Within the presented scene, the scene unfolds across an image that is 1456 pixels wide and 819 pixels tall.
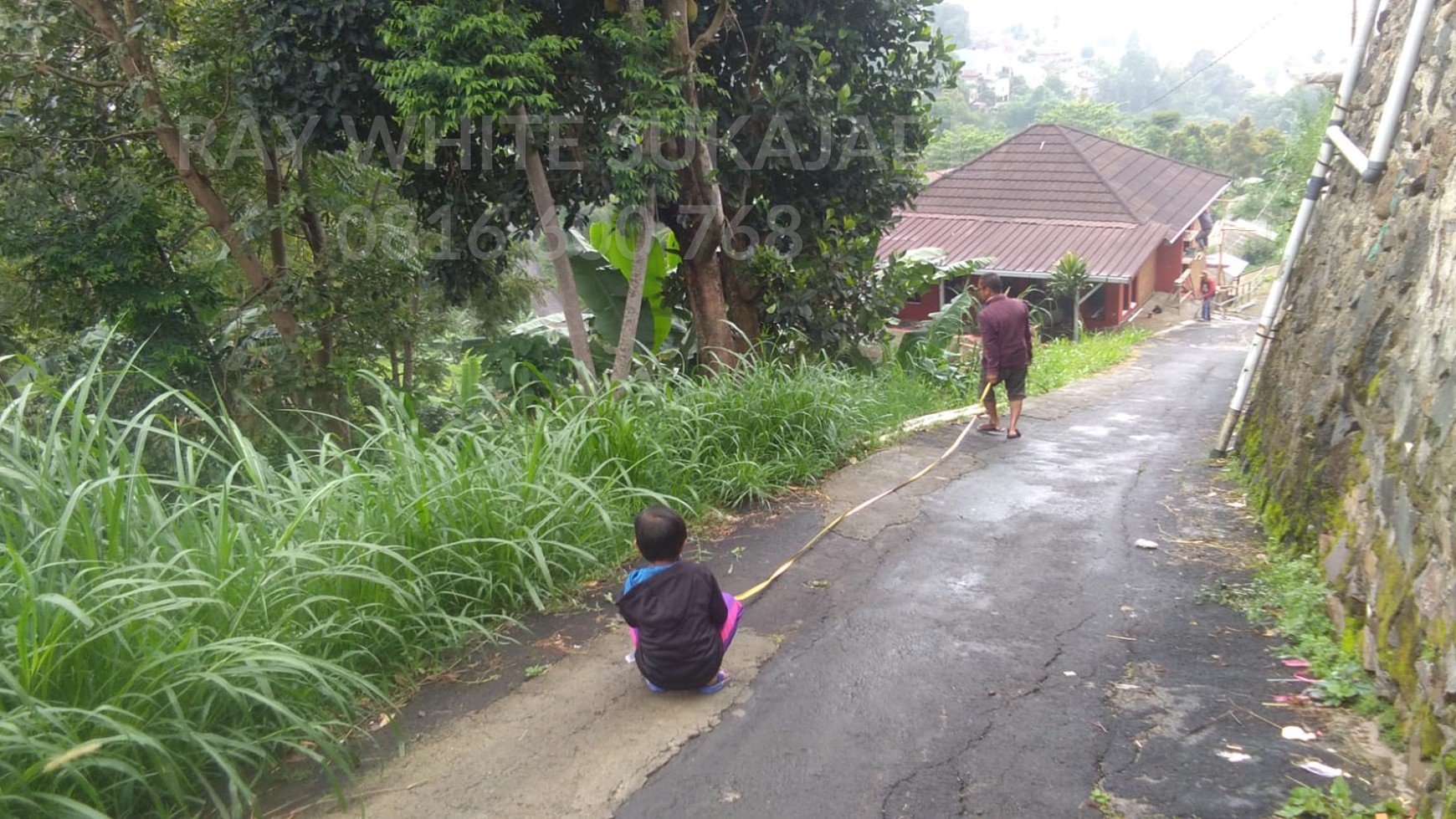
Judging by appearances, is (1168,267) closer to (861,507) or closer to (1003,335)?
(1003,335)

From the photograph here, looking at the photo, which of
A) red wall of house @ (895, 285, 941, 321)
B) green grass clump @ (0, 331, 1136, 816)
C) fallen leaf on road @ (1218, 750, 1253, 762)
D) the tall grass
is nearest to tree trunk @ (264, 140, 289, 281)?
green grass clump @ (0, 331, 1136, 816)

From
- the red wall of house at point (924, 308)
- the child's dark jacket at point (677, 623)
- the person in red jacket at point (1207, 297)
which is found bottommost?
the person in red jacket at point (1207, 297)

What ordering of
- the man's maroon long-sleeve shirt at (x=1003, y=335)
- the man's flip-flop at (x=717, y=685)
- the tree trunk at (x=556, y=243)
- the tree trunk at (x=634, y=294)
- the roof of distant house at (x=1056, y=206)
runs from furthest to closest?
the roof of distant house at (x=1056, y=206), the man's maroon long-sleeve shirt at (x=1003, y=335), the tree trunk at (x=634, y=294), the tree trunk at (x=556, y=243), the man's flip-flop at (x=717, y=685)

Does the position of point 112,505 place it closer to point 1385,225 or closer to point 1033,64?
point 1385,225

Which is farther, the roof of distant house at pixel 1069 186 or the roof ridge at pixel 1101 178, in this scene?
the roof of distant house at pixel 1069 186

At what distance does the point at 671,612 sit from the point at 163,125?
808cm

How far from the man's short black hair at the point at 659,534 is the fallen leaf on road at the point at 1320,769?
7.51 feet

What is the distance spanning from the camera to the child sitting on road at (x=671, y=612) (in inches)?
158

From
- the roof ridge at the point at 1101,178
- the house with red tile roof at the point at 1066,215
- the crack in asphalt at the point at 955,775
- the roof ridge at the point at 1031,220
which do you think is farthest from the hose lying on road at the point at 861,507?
the roof ridge at the point at 1101,178

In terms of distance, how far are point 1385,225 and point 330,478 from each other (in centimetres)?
549

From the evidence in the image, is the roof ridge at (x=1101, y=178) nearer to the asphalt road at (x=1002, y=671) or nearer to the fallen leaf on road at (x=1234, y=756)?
the asphalt road at (x=1002, y=671)

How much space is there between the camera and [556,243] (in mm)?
7965

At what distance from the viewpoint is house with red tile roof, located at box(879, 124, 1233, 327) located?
76.3ft

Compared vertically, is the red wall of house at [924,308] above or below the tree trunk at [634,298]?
below
